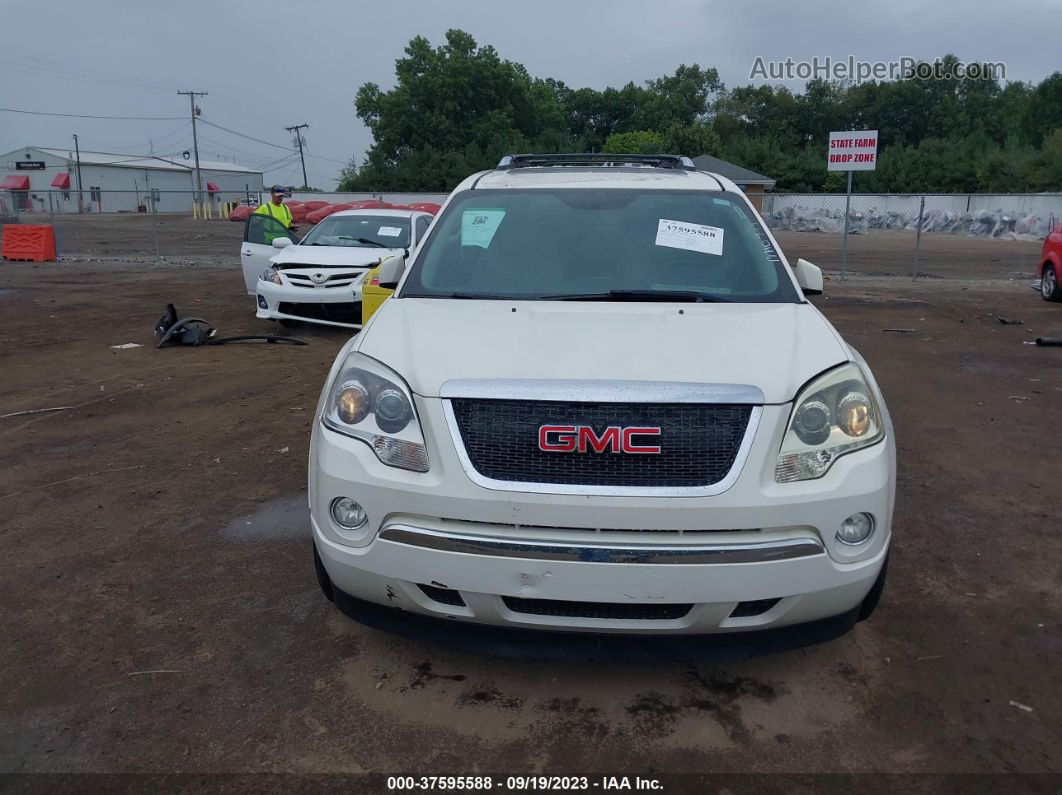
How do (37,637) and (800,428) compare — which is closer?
(800,428)

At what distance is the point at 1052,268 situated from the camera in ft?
45.3

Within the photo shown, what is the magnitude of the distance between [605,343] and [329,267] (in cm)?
748

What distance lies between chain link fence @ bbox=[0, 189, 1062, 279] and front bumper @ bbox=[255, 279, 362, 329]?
12.5 metres

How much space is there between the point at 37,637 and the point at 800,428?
3.03 meters

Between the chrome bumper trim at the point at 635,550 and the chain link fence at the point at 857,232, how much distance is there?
1724cm

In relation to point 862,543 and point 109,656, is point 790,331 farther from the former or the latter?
point 109,656

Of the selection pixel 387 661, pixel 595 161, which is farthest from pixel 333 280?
pixel 387 661

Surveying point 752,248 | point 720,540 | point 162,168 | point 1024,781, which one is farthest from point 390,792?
point 162,168

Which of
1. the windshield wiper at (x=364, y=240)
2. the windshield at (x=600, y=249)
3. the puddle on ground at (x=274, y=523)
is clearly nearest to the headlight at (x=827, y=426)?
the windshield at (x=600, y=249)

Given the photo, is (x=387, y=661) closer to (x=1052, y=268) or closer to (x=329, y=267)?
(x=329, y=267)

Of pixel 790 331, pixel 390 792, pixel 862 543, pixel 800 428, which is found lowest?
pixel 390 792

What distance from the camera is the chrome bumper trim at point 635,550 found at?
8.12ft

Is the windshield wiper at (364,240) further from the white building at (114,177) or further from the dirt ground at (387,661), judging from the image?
the white building at (114,177)

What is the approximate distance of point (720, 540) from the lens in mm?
2490
